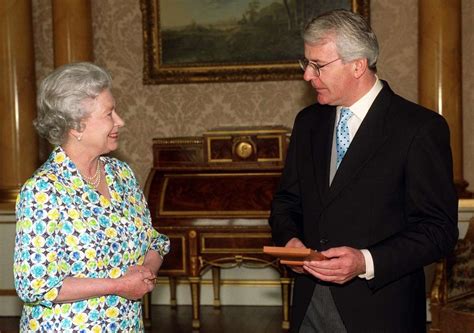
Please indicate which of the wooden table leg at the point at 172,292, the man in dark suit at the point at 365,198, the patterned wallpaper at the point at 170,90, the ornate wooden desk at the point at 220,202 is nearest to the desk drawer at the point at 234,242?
the ornate wooden desk at the point at 220,202

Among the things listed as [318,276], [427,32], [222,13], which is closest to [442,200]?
[318,276]

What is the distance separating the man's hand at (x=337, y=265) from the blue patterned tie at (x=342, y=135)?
0.43 metres

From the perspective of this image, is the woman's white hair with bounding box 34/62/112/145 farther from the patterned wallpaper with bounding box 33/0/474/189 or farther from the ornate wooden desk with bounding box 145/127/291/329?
the patterned wallpaper with bounding box 33/0/474/189

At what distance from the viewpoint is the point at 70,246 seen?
9.53 ft

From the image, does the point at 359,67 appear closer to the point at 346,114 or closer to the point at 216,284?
the point at 346,114

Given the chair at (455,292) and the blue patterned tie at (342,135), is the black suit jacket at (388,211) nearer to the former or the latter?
the blue patterned tie at (342,135)

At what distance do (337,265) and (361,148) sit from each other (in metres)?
0.47

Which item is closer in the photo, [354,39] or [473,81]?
[354,39]

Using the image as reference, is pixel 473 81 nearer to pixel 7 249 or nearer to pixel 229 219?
pixel 229 219

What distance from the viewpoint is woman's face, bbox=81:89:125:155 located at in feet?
10.1

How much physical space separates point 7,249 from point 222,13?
106 inches

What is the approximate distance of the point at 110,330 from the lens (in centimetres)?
305

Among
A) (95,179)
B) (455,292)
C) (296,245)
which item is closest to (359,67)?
(296,245)

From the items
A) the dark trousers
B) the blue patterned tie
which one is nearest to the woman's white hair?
the blue patterned tie
